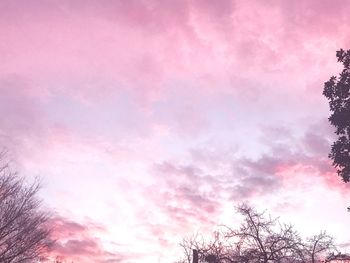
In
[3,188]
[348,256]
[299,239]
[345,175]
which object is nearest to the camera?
[345,175]

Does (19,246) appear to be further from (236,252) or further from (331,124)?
(331,124)

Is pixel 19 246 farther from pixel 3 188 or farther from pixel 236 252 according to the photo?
pixel 236 252

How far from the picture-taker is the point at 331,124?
18359 mm

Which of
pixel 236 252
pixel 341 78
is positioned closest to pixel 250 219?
pixel 236 252

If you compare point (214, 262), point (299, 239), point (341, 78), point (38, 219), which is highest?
point (341, 78)

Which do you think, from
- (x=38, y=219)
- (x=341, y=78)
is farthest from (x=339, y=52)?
(x=38, y=219)

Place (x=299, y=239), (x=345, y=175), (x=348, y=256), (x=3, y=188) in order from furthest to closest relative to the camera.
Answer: (x=3, y=188), (x=299, y=239), (x=348, y=256), (x=345, y=175)

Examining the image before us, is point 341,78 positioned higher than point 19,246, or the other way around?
point 341,78

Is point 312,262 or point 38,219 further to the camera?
point 38,219

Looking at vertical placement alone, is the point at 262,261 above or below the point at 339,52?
below

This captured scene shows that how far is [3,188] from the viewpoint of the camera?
2547 cm

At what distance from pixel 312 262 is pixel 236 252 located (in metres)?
4.08

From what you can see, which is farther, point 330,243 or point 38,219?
point 38,219

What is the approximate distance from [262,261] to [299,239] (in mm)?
2325
